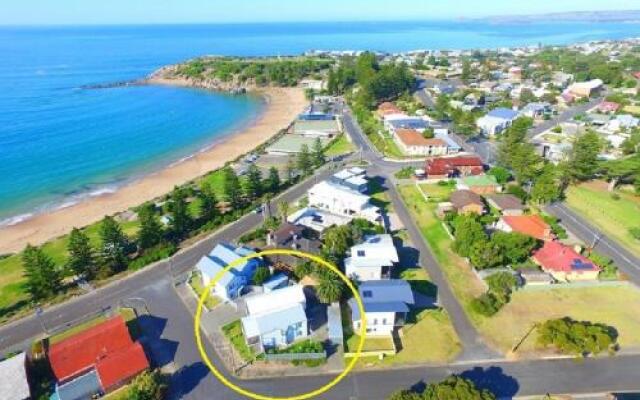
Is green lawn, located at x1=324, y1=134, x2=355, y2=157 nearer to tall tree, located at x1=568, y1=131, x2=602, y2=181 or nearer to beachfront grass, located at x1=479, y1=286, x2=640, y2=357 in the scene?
tall tree, located at x1=568, y1=131, x2=602, y2=181

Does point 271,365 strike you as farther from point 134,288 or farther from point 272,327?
point 134,288

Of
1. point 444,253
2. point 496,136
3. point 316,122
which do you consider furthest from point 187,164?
point 496,136

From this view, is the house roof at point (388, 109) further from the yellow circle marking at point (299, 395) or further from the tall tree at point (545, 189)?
the yellow circle marking at point (299, 395)

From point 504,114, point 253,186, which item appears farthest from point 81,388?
point 504,114

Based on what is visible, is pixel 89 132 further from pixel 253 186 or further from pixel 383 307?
pixel 383 307

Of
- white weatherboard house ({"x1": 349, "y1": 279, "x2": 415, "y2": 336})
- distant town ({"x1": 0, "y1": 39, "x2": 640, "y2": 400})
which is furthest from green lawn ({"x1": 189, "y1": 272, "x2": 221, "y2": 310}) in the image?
white weatherboard house ({"x1": 349, "y1": 279, "x2": 415, "y2": 336})

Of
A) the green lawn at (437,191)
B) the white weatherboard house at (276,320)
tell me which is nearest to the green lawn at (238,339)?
the white weatherboard house at (276,320)
